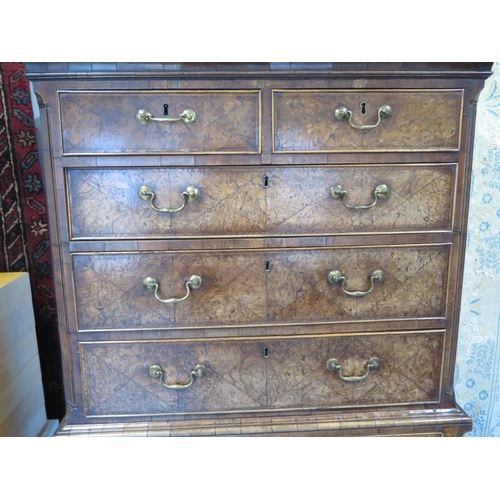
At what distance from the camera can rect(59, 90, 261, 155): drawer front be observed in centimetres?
92

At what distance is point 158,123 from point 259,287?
0.43 m

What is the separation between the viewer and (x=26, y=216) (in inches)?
54.9

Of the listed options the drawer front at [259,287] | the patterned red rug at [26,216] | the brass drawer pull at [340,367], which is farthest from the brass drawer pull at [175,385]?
the patterned red rug at [26,216]

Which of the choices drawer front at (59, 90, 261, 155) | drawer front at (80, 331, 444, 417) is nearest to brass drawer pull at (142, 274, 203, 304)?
drawer front at (80, 331, 444, 417)

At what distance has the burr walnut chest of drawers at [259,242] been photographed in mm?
932

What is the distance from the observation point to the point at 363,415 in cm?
107

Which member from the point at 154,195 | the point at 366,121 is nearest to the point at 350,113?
the point at 366,121

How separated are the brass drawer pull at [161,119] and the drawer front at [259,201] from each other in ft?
0.35

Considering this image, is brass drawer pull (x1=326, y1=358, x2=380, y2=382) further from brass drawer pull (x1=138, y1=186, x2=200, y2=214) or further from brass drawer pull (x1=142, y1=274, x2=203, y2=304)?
brass drawer pull (x1=138, y1=186, x2=200, y2=214)

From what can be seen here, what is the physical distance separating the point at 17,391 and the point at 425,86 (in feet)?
4.34

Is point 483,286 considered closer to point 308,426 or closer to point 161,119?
point 308,426

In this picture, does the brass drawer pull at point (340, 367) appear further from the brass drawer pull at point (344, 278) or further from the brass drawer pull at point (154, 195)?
the brass drawer pull at point (154, 195)

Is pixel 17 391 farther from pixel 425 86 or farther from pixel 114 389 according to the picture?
pixel 425 86

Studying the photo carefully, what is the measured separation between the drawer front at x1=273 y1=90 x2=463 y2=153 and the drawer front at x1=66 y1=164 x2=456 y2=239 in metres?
0.05
